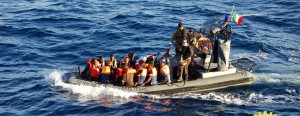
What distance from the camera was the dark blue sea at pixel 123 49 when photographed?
70.3ft

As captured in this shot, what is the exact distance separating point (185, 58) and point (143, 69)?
1993 millimetres

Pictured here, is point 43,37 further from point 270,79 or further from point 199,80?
point 270,79

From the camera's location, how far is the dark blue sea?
2144 centimetres

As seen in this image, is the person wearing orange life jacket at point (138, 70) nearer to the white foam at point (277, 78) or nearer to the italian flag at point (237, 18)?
the italian flag at point (237, 18)

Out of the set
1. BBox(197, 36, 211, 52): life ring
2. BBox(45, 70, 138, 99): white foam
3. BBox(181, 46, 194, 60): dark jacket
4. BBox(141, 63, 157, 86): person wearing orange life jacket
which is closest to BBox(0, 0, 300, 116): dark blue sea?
BBox(45, 70, 138, 99): white foam

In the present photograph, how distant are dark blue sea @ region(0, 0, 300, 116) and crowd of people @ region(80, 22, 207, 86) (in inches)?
28.3

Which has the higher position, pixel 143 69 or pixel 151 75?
pixel 143 69

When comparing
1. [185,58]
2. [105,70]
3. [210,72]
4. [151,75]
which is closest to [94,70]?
[105,70]

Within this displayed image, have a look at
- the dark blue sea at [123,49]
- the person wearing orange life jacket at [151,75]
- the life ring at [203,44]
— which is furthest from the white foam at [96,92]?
the life ring at [203,44]

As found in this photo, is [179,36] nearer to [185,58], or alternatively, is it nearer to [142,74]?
[185,58]

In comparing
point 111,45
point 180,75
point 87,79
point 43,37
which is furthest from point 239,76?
point 43,37

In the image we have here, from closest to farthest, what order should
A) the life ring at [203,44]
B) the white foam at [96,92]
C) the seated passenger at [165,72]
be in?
1. the white foam at [96,92]
2. the seated passenger at [165,72]
3. the life ring at [203,44]

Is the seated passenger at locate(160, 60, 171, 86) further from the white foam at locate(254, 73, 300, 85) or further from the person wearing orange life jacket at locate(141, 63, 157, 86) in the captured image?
the white foam at locate(254, 73, 300, 85)

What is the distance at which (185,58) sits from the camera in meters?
22.5
